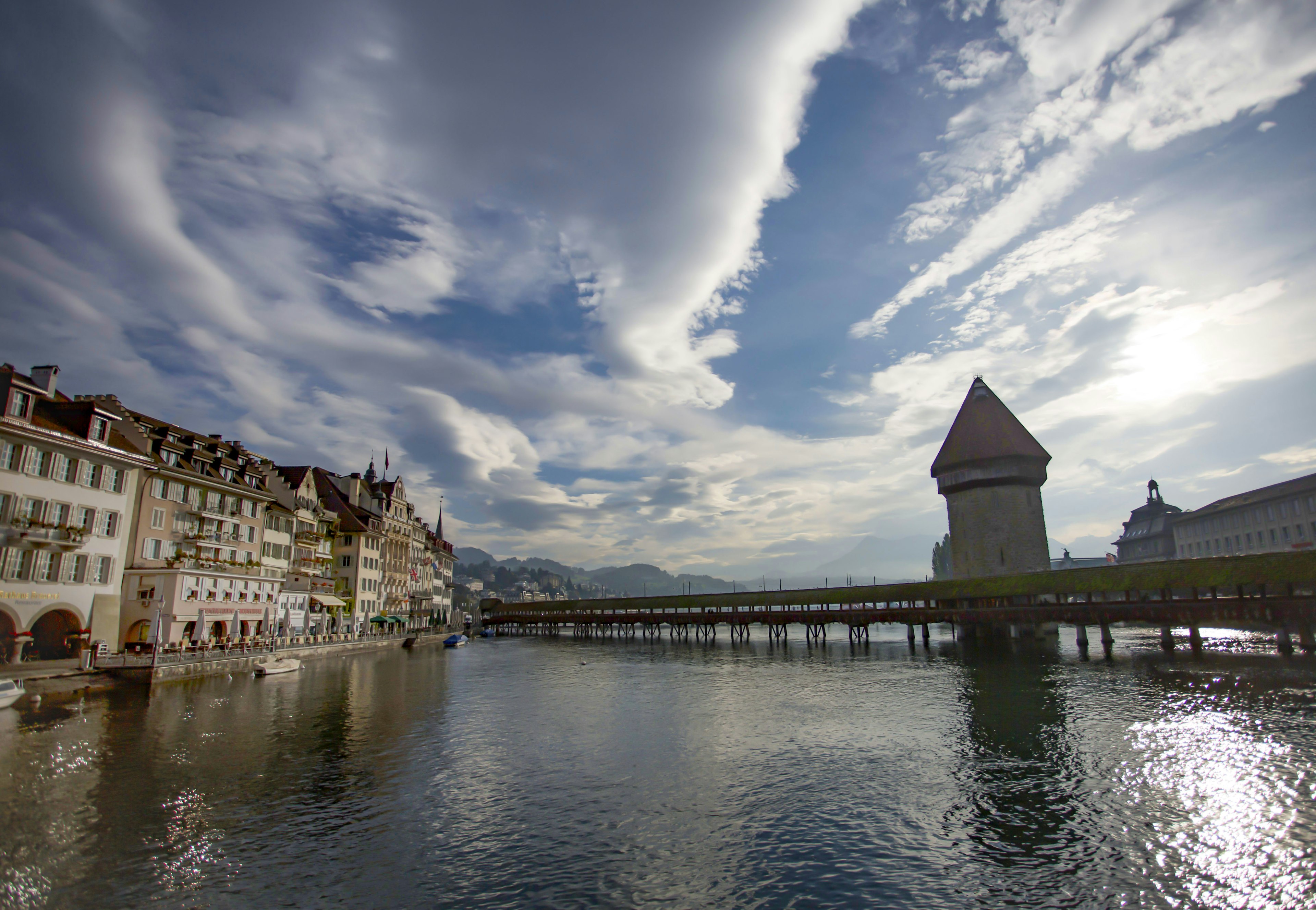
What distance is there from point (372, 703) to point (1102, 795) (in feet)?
93.0

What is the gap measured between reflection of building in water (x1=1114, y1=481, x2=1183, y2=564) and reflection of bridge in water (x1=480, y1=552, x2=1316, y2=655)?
1970cm

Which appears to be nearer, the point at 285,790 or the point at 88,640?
the point at 285,790

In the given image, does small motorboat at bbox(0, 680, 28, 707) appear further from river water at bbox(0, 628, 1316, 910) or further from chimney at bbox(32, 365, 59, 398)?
chimney at bbox(32, 365, 59, 398)

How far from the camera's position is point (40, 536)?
31375 millimetres

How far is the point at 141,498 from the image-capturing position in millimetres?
39250

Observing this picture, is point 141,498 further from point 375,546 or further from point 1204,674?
point 1204,674

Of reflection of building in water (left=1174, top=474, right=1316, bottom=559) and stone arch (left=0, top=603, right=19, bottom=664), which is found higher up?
reflection of building in water (left=1174, top=474, right=1316, bottom=559)

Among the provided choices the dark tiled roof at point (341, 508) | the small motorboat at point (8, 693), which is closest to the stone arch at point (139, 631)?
the small motorboat at point (8, 693)

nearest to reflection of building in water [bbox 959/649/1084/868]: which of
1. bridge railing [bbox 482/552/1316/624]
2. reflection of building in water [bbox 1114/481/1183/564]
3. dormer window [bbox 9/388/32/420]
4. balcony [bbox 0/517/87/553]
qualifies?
bridge railing [bbox 482/552/1316/624]

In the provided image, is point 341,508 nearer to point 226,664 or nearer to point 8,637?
point 226,664

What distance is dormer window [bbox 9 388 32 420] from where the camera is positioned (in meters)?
30.7

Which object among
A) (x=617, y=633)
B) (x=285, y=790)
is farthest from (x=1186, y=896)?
(x=617, y=633)

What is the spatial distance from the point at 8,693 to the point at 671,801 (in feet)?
88.7

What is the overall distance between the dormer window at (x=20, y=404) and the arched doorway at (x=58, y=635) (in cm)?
1064
